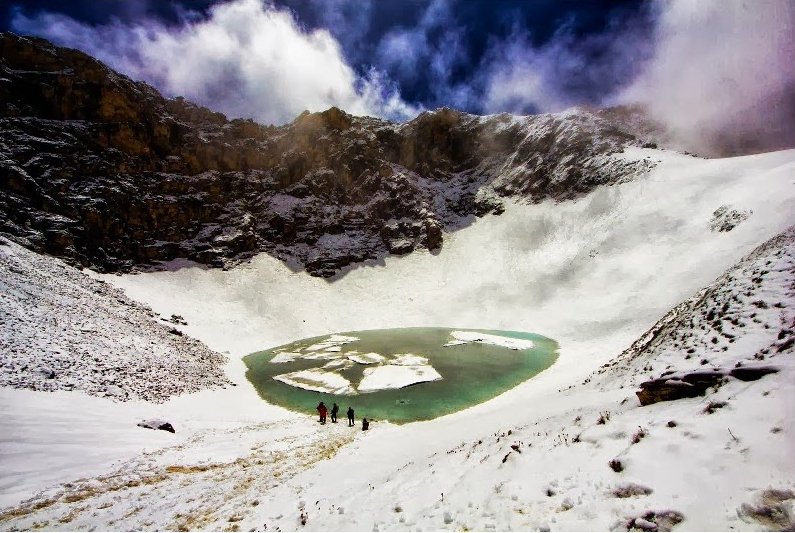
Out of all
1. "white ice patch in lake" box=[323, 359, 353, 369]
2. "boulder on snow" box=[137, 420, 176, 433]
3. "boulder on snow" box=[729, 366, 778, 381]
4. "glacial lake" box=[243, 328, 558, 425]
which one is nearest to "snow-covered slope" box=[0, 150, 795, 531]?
"boulder on snow" box=[729, 366, 778, 381]

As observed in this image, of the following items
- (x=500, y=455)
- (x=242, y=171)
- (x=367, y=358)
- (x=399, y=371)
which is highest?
(x=242, y=171)

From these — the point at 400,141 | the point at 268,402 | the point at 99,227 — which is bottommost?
the point at 268,402

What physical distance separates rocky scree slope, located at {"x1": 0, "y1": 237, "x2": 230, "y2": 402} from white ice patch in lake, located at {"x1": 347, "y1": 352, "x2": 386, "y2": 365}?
40.3 feet

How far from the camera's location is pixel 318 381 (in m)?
33.2

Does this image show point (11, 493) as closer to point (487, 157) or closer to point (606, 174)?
point (606, 174)

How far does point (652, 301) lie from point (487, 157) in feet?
224

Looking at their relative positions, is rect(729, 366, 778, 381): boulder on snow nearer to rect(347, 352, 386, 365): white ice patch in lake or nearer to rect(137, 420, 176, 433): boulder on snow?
rect(137, 420, 176, 433): boulder on snow

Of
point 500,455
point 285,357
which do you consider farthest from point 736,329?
point 285,357

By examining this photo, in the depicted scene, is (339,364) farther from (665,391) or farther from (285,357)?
(665,391)

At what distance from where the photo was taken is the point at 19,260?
131 ft

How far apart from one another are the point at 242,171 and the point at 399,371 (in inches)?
3044

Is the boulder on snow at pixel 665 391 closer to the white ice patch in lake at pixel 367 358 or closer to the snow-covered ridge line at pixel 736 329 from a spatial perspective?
the snow-covered ridge line at pixel 736 329

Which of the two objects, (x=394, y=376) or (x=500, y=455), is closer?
(x=500, y=455)

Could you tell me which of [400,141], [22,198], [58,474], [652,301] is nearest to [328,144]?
[400,141]
